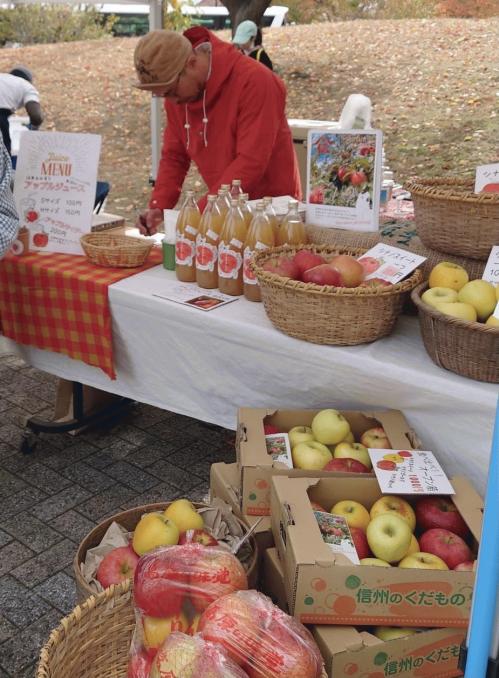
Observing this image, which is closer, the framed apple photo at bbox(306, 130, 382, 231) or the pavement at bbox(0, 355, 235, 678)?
the pavement at bbox(0, 355, 235, 678)

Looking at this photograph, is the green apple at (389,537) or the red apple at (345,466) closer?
the green apple at (389,537)

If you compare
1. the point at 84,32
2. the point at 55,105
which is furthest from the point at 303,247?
the point at 84,32

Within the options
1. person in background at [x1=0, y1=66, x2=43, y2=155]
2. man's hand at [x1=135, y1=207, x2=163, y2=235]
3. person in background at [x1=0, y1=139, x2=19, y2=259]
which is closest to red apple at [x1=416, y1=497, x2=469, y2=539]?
person in background at [x1=0, y1=139, x2=19, y2=259]

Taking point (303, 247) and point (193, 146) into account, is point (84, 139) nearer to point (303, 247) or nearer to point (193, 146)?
point (193, 146)

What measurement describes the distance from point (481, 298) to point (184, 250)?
1159 millimetres

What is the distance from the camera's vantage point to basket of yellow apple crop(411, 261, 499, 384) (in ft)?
5.76

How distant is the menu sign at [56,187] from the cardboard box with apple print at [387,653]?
6.67 ft

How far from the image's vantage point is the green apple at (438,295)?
1873 millimetres

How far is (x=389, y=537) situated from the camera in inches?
58.4

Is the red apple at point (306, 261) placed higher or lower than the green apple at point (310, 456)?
higher

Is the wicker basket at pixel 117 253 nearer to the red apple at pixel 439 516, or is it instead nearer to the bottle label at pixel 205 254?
the bottle label at pixel 205 254

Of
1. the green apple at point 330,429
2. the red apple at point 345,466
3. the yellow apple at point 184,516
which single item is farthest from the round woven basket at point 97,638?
the green apple at point 330,429

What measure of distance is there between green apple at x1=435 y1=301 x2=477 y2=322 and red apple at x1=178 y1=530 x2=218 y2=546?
2.80 ft

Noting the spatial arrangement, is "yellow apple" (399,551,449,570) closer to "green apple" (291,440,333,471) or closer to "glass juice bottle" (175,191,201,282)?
"green apple" (291,440,333,471)
